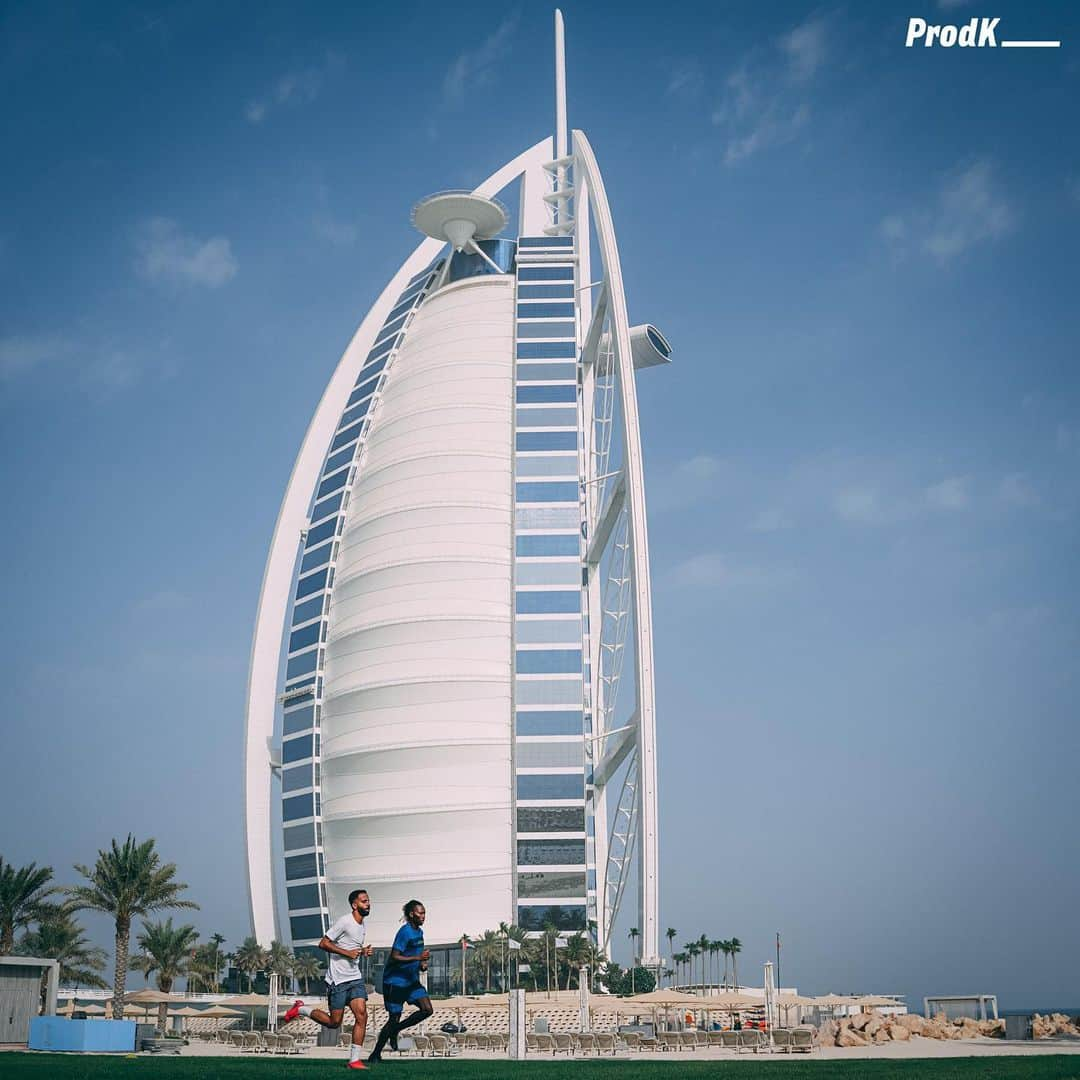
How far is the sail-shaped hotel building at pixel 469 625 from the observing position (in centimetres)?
7275

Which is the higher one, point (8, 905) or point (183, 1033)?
point (8, 905)

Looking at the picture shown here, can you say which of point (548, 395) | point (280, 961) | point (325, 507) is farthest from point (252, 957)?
point (548, 395)

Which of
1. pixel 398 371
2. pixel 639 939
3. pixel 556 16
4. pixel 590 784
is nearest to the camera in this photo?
pixel 639 939

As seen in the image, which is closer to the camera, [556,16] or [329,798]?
[329,798]

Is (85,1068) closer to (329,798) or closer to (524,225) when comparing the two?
(329,798)

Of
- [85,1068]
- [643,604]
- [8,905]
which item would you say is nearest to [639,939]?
[643,604]

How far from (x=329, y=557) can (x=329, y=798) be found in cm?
1617

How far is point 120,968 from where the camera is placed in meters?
55.3

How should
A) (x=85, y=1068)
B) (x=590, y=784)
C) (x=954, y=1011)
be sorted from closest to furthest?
(x=85, y=1068), (x=954, y=1011), (x=590, y=784)

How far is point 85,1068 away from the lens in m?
13.0

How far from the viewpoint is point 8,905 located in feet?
191

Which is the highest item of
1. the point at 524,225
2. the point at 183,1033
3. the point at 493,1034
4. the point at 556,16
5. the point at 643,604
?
the point at 556,16

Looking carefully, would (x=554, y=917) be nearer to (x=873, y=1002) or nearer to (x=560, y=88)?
(x=873, y=1002)

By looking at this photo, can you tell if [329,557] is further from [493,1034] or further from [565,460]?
[493,1034]
